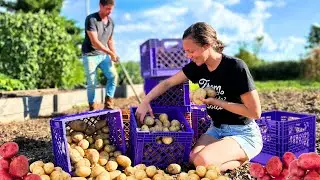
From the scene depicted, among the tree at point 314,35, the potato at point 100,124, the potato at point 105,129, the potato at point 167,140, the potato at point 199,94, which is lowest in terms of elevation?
the potato at point 167,140

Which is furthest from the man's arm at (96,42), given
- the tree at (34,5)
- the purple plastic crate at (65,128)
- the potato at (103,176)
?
the tree at (34,5)

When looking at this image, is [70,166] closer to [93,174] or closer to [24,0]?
[93,174]

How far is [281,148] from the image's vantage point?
12.7ft

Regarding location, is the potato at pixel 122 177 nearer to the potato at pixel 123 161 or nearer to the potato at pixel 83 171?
the potato at pixel 83 171

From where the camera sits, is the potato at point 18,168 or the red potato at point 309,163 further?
the potato at point 18,168

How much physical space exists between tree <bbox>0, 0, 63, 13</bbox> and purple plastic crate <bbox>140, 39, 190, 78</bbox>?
14.8 metres

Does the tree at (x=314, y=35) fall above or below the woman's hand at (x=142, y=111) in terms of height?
above

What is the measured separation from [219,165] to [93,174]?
0.97 meters

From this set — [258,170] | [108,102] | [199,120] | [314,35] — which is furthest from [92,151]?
[314,35]

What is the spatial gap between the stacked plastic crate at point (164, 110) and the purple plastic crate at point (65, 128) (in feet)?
0.36

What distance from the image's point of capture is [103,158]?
3.71 meters

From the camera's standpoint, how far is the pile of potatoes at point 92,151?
336cm

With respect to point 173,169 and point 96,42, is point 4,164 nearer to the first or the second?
point 173,169

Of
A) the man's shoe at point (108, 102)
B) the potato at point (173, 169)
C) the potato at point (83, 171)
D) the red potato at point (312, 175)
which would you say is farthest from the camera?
the man's shoe at point (108, 102)
